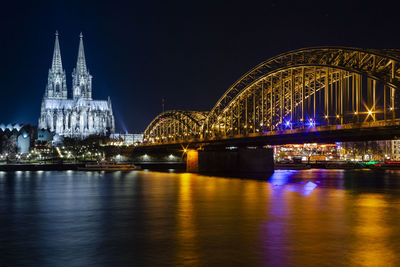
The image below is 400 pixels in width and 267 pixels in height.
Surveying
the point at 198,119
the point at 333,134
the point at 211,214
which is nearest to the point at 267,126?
the point at 333,134

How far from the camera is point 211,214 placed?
109 feet

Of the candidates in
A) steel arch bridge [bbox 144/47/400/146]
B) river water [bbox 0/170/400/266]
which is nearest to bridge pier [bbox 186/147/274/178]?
steel arch bridge [bbox 144/47/400/146]

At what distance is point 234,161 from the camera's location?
9325 centimetres

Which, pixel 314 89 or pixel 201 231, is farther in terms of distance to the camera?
pixel 314 89

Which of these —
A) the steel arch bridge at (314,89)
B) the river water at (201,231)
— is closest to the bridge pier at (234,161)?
the steel arch bridge at (314,89)

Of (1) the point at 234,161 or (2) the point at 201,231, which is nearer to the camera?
(2) the point at 201,231

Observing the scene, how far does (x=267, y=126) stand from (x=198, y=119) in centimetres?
4337

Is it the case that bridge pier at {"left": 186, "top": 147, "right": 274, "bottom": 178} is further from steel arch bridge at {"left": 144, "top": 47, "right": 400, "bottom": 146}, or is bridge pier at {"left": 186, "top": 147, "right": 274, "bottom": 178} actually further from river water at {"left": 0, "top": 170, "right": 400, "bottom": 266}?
river water at {"left": 0, "top": 170, "right": 400, "bottom": 266}

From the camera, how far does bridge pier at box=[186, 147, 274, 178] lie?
92.8 meters

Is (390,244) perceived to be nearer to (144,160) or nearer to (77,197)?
(77,197)

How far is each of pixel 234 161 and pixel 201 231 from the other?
222 feet

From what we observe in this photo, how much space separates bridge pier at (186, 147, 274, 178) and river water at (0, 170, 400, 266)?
4723 cm

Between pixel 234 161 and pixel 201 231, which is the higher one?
pixel 234 161

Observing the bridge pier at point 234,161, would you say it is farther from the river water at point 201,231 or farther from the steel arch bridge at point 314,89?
the river water at point 201,231
